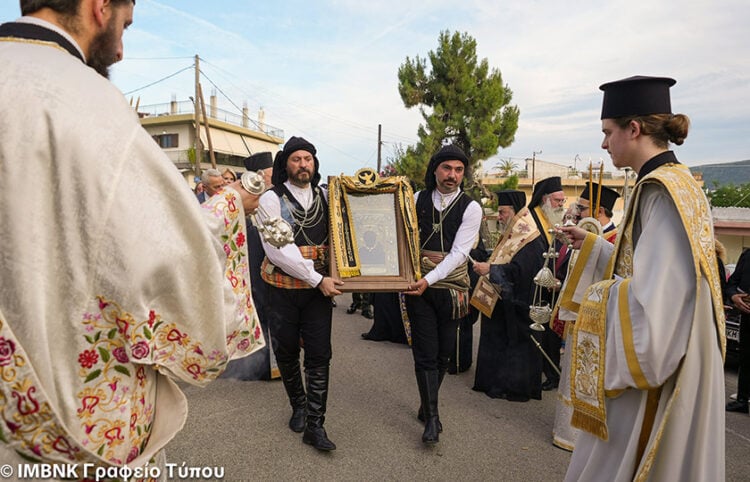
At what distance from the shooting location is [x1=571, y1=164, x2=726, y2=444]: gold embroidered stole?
1960mm

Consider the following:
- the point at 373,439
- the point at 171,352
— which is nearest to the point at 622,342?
the point at 171,352

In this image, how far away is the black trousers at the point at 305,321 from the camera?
3.68 metres

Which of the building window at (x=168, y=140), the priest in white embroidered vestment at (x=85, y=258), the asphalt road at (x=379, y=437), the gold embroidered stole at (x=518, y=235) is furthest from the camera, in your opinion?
the building window at (x=168, y=140)

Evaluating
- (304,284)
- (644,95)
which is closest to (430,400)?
(304,284)

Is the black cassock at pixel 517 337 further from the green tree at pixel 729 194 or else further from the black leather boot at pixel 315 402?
the green tree at pixel 729 194

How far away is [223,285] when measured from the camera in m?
1.34

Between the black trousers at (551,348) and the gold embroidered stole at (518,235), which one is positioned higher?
the gold embroidered stole at (518,235)

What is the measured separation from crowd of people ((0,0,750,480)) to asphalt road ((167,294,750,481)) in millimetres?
224

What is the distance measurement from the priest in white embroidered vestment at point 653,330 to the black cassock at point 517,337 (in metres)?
2.45

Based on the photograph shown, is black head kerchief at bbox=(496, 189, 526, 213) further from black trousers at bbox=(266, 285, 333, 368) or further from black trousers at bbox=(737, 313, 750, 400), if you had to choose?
black trousers at bbox=(266, 285, 333, 368)

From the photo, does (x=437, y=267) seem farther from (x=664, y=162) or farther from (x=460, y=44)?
(x=460, y=44)

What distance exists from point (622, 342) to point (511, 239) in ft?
9.46

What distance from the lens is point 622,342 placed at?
206 cm

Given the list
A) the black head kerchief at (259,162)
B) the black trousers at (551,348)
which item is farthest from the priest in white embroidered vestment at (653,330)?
the black head kerchief at (259,162)
